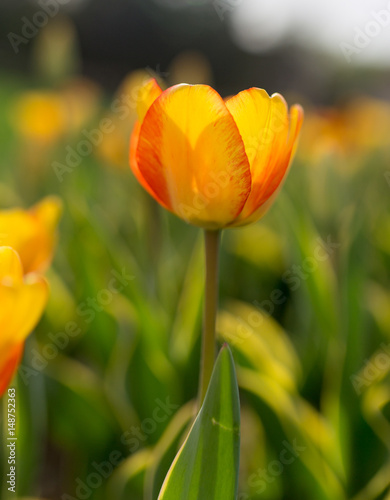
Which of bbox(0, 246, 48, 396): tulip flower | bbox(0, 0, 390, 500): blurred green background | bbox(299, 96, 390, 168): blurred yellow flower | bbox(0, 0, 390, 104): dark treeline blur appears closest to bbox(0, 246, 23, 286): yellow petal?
bbox(0, 246, 48, 396): tulip flower

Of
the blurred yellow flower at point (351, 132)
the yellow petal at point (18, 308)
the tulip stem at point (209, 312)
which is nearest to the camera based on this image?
the yellow petal at point (18, 308)

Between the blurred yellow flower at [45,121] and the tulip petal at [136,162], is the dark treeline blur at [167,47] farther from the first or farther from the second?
the tulip petal at [136,162]

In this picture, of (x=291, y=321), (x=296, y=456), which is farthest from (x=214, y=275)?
(x=291, y=321)

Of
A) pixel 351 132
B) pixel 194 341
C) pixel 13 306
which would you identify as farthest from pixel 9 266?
pixel 351 132

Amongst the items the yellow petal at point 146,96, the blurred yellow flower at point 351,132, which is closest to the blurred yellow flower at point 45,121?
the blurred yellow flower at point 351,132

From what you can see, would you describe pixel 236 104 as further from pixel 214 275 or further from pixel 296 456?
pixel 296 456

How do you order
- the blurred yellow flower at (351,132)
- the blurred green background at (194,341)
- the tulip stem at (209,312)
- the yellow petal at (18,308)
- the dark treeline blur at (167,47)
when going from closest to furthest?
the yellow petal at (18,308)
the tulip stem at (209,312)
the blurred green background at (194,341)
the blurred yellow flower at (351,132)
the dark treeline blur at (167,47)

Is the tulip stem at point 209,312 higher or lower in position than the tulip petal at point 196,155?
lower
